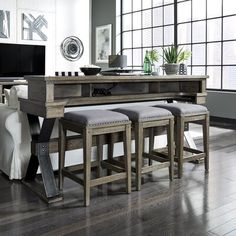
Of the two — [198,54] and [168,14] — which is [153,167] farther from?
[168,14]

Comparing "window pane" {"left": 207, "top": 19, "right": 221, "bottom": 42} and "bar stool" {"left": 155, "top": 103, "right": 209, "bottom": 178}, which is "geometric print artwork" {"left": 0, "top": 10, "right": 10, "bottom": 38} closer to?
"window pane" {"left": 207, "top": 19, "right": 221, "bottom": 42}

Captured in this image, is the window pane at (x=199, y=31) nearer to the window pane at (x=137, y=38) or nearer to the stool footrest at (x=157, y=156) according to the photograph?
the window pane at (x=137, y=38)

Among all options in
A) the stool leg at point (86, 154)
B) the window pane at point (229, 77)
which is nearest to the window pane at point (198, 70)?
the window pane at point (229, 77)

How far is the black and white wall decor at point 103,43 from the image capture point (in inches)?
362

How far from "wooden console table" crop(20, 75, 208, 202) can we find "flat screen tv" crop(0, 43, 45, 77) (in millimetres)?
5199

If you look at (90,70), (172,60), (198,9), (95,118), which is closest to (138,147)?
(95,118)

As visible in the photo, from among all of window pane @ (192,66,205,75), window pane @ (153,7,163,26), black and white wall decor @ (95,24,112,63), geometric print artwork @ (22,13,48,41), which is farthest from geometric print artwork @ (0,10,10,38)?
window pane @ (192,66,205,75)

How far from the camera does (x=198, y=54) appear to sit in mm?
7371

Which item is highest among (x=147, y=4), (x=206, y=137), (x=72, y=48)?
(x=147, y=4)

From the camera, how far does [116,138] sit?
132 inches

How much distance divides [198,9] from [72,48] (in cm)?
312

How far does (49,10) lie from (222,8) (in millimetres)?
3897

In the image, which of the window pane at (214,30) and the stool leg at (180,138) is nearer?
the stool leg at (180,138)

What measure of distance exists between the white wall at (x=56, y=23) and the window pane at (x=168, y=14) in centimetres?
202
